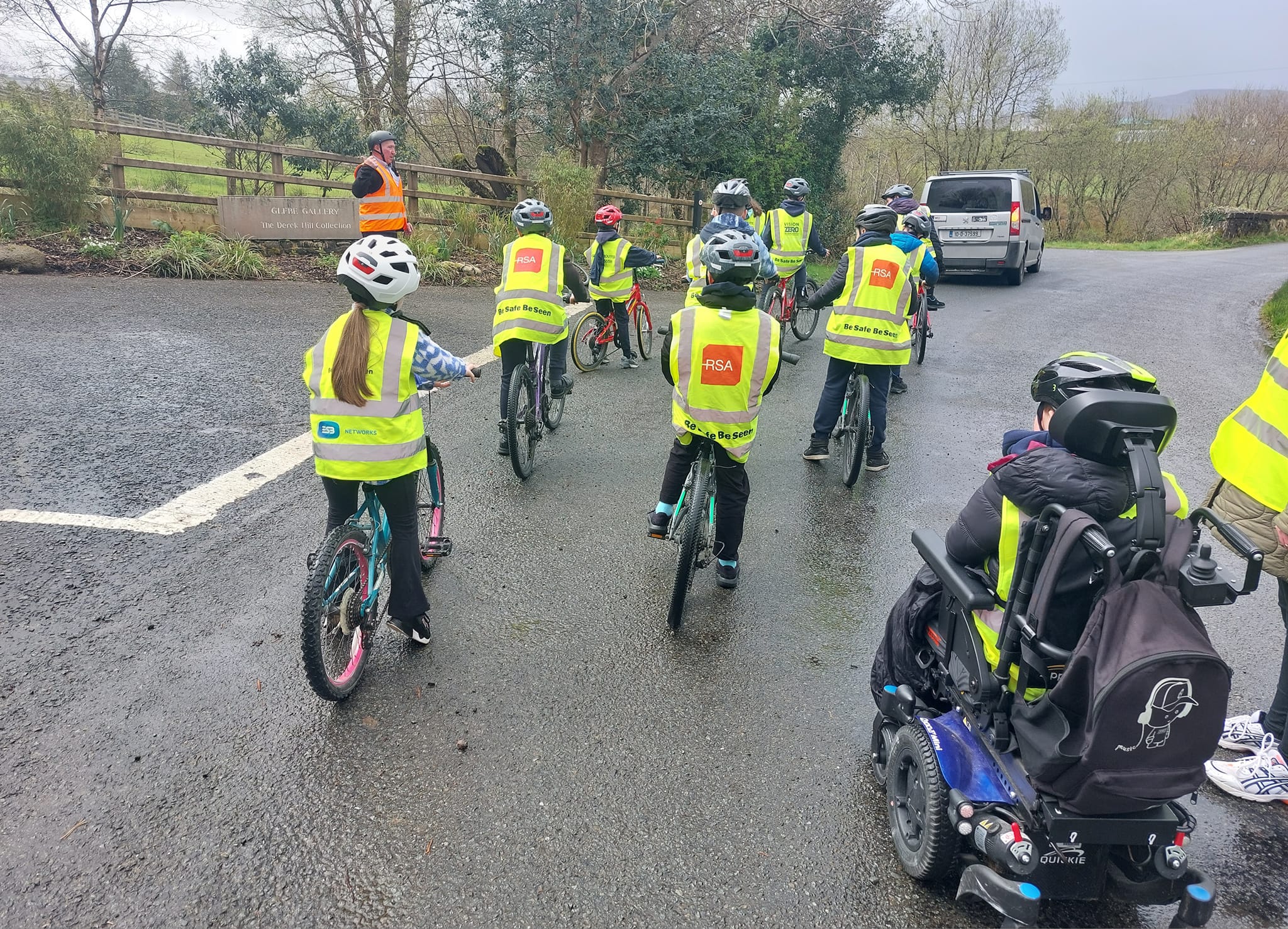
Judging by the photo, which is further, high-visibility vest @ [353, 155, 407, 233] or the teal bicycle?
high-visibility vest @ [353, 155, 407, 233]

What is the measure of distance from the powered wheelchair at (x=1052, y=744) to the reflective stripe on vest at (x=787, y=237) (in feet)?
25.9

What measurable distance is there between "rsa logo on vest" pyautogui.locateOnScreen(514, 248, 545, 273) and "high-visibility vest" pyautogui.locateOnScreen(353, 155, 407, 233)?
3.93m

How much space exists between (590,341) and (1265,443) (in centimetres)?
700

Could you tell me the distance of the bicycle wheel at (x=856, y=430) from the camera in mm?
6133

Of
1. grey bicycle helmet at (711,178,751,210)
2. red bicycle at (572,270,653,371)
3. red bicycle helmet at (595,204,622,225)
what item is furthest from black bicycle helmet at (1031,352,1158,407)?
red bicycle at (572,270,653,371)

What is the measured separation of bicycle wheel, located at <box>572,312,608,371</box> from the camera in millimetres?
9227

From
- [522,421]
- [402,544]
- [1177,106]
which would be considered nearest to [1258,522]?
[402,544]

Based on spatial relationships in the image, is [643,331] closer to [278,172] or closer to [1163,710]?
[278,172]

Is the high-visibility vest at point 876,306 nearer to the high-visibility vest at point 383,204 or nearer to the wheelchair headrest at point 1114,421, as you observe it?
the wheelchair headrest at point 1114,421

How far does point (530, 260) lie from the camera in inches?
237

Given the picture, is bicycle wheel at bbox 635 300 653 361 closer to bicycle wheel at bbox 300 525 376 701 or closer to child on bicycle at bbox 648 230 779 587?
child on bicycle at bbox 648 230 779 587

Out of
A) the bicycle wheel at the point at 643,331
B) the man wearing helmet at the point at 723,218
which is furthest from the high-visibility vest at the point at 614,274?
the man wearing helmet at the point at 723,218

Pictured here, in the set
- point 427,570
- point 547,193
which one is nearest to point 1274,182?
point 547,193

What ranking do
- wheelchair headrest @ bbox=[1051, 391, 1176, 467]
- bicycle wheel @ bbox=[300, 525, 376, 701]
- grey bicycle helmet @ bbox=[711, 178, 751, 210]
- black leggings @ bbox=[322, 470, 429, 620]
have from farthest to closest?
grey bicycle helmet @ bbox=[711, 178, 751, 210]
black leggings @ bbox=[322, 470, 429, 620]
bicycle wheel @ bbox=[300, 525, 376, 701]
wheelchair headrest @ bbox=[1051, 391, 1176, 467]
